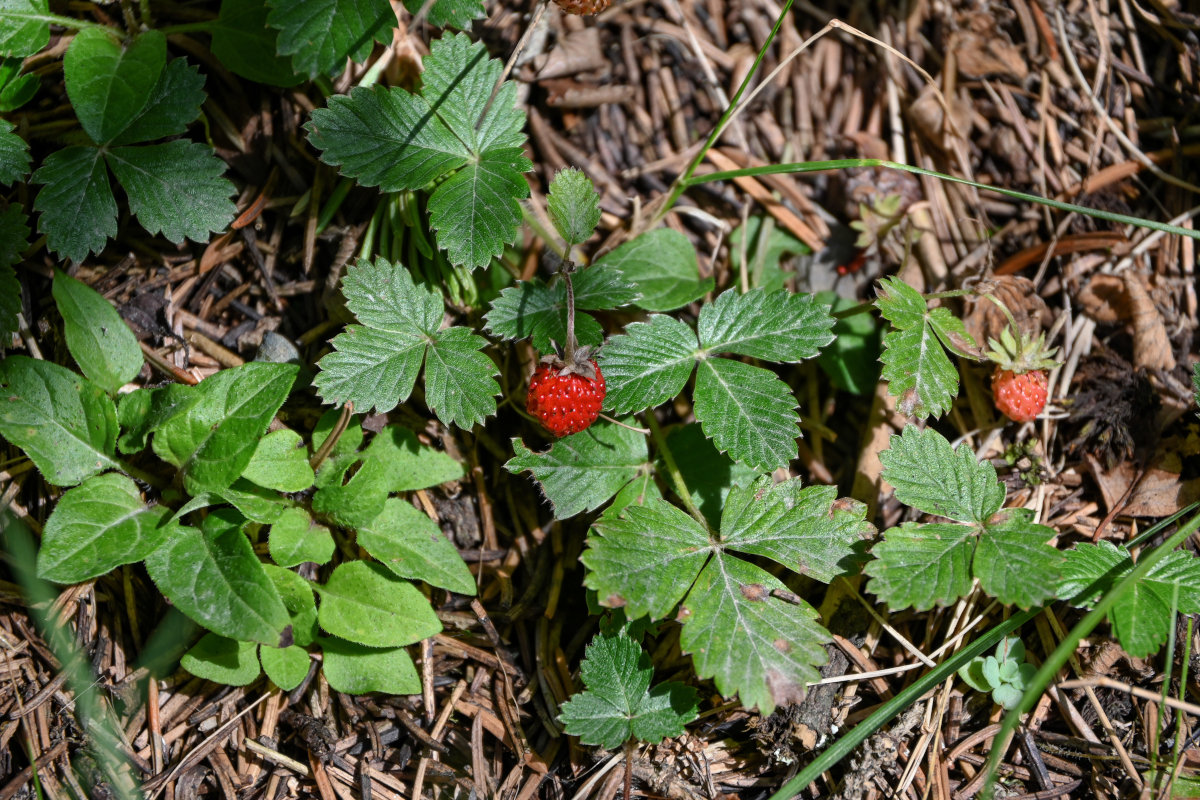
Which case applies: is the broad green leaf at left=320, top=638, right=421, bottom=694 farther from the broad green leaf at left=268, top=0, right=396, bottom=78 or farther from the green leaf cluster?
the broad green leaf at left=268, top=0, right=396, bottom=78

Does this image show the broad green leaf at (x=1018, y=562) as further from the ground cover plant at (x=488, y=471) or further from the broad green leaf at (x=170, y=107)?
the broad green leaf at (x=170, y=107)

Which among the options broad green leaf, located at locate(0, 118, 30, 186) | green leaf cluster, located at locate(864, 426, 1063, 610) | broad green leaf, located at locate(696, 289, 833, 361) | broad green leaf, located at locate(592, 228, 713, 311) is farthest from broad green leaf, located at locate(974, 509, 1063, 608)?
broad green leaf, located at locate(0, 118, 30, 186)

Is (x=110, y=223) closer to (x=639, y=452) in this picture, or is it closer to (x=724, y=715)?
(x=639, y=452)

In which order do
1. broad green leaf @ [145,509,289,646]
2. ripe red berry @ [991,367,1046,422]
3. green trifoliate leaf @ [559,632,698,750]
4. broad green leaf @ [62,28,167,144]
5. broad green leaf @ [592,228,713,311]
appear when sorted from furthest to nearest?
broad green leaf @ [592,228,713,311], ripe red berry @ [991,367,1046,422], broad green leaf @ [62,28,167,144], green trifoliate leaf @ [559,632,698,750], broad green leaf @ [145,509,289,646]

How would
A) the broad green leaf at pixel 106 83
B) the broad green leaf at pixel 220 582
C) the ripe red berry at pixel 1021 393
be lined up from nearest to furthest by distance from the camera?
the broad green leaf at pixel 220 582
the broad green leaf at pixel 106 83
the ripe red berry at pixel 1021 393

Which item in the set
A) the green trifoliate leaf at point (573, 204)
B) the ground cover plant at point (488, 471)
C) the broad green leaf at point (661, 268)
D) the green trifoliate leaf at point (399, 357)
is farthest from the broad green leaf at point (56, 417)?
the broad green leaf at point (661, 268)
